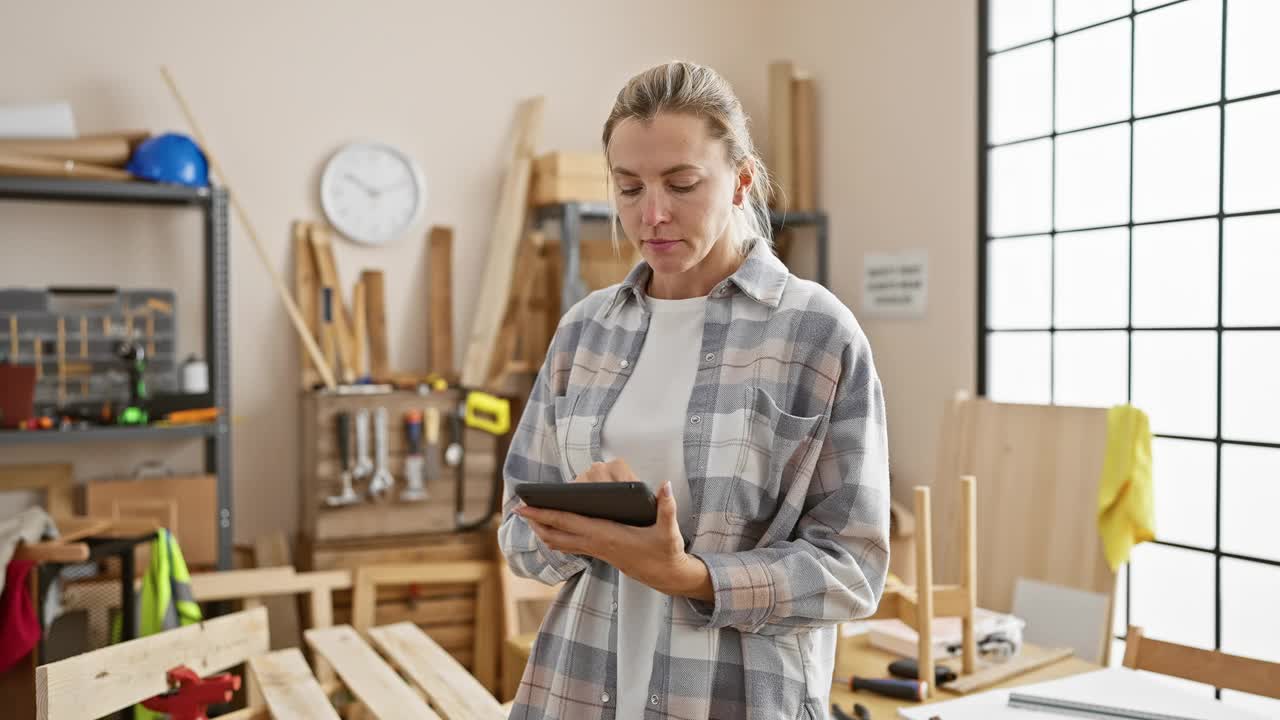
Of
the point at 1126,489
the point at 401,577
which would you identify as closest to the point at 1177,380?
the point at 1126,489

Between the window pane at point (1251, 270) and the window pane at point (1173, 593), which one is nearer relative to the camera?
the window pane at point (1251, 270)

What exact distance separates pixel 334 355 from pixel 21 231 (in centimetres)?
112

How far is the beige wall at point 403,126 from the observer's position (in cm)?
385

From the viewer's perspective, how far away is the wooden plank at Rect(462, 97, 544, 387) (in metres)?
4.26

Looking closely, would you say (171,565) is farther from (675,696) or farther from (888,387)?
(888,387)

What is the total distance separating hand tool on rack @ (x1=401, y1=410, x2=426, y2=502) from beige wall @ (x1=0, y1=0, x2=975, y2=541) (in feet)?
1.59

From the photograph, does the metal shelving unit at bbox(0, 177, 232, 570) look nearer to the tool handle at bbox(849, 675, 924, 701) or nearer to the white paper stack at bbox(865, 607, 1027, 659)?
the white paper stack at bbox(865, 607, 1027, 659)

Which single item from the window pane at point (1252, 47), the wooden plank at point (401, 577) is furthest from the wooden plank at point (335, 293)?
the window pane at point (1252, 47)

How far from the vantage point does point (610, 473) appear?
1.25m

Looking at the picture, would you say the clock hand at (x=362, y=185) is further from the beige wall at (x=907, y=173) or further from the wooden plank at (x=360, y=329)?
the beige wall at (x=907, y=173)

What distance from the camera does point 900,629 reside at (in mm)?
2393

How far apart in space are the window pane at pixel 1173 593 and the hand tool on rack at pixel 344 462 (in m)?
2.58

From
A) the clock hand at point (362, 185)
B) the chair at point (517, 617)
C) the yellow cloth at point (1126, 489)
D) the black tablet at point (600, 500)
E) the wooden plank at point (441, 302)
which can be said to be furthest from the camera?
the wooden plank at point (441, 302)

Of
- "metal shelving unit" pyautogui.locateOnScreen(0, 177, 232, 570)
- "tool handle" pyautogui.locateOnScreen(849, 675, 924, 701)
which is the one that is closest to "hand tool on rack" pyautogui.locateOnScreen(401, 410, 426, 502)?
"metal shelving unit" pyautogui.locateOnScreen(0, 177, 232, 570)
